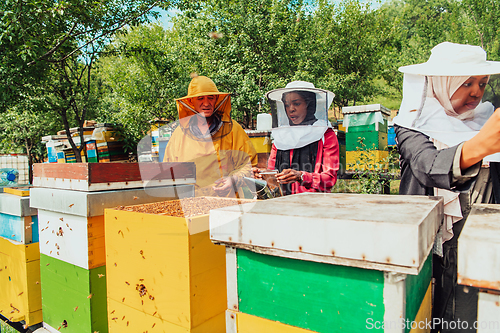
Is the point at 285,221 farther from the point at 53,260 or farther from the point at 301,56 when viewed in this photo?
the point at 301,56

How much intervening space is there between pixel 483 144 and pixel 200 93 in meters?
2.03

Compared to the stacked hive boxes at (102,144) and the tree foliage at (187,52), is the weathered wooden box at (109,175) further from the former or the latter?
the stacked hive boxes at (102,144)

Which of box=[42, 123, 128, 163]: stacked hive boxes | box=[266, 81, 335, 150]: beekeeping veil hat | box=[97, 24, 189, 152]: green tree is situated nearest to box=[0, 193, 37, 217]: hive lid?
box=[266, 81, 335, 150]: beekeeping veil hat

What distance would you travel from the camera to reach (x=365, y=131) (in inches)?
247

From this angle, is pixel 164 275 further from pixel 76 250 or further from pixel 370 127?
pixel 370 127

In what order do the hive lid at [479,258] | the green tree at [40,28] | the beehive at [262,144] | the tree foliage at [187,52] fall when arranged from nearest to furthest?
the hive lid at [479,258] < the green tree at [40,28] < the tree foliage at [187,52] < the beehive at [262,144]

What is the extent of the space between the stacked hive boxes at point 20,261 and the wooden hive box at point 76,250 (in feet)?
0.83

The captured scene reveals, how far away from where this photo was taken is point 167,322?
109cm

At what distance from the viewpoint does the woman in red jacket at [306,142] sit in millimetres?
2238

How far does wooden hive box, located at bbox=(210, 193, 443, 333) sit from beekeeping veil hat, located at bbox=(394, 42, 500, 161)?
1.71 ft

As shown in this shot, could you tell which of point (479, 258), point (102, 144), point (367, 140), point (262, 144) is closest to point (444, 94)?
point (479, 258)

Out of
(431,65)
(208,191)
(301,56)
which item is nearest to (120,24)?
(208,191)

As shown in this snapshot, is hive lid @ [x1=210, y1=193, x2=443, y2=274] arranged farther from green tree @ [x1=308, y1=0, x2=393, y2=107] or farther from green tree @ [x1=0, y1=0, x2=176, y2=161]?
green tree @ [x1=308, y1=0, x2=393, y2=107]

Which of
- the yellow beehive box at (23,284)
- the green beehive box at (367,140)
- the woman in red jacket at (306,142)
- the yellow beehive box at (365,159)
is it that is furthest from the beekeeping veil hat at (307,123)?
the green beehive box at (367,140)
